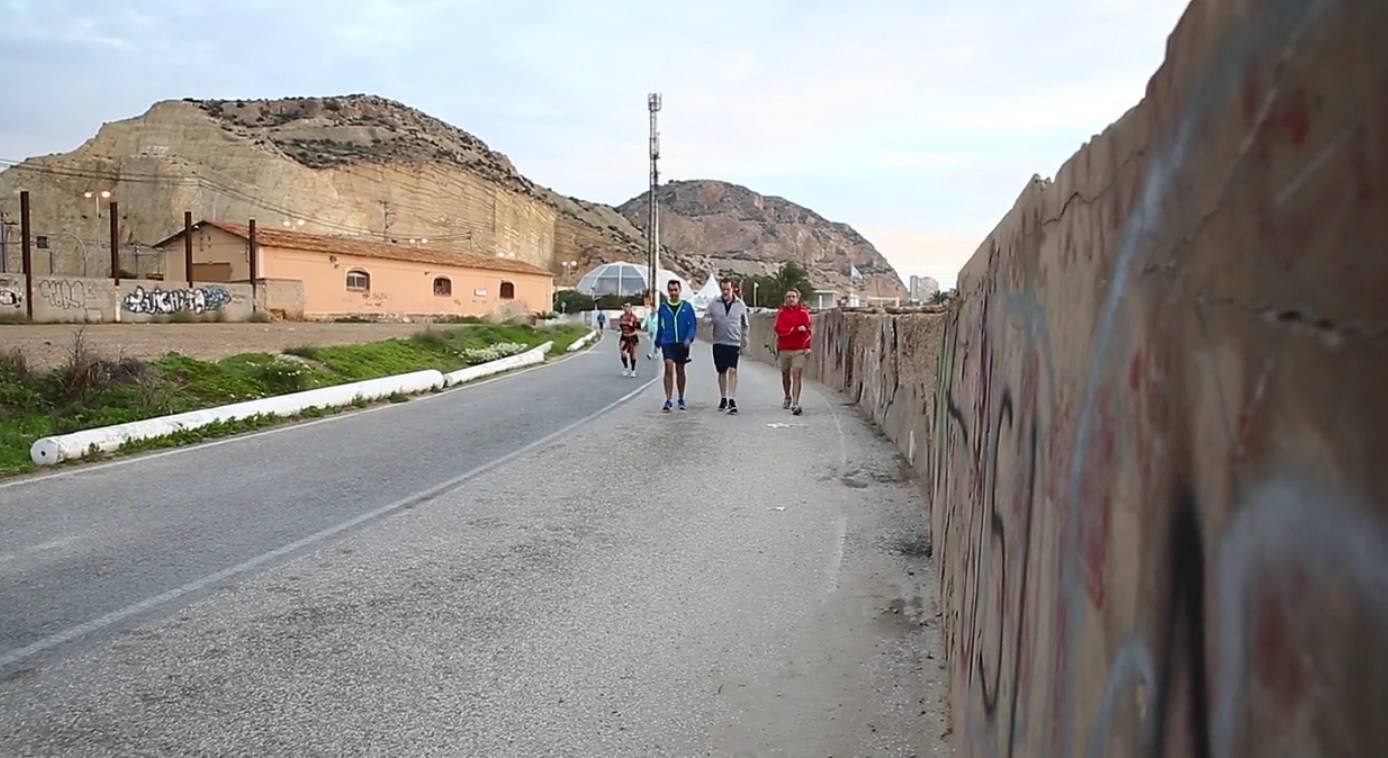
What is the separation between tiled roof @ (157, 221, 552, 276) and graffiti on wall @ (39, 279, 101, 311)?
13.5 m

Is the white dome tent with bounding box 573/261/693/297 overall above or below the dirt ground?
above

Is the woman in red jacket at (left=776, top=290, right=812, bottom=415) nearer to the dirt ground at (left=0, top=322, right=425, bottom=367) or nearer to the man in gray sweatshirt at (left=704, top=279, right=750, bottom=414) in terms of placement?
the man in gray sweatshirt at (left=704, top=279, right=750, bottom=414)

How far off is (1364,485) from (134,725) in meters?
4.12

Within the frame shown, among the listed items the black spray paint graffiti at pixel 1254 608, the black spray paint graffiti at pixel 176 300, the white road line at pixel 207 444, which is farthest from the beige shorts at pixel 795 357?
the black spray paint graffiti at pixel 176 300

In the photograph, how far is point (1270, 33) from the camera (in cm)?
123

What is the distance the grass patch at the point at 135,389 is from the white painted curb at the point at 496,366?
1.52m

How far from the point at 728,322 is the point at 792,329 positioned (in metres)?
0.97

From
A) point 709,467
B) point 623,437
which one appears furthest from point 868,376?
point 709,467

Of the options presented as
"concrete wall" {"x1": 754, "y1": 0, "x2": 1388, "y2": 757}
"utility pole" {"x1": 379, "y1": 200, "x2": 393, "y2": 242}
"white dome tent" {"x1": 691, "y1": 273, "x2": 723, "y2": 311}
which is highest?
"utility pole" {"x1": 379, "y1": 200, "x2": 393, "y2": 242}

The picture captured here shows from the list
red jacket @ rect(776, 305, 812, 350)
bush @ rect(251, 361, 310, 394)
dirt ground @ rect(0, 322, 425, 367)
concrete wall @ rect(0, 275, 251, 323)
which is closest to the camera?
red jacket @ rect(776, 305, 812, 350)

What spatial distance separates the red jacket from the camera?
13641 mm

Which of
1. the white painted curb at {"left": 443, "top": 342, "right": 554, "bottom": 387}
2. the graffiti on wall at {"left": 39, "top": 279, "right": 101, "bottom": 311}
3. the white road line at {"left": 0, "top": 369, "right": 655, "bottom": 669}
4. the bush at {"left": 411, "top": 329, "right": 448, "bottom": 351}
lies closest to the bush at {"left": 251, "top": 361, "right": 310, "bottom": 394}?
the white painted curb at {"left": 443, "top": 342, "right": 554, "bottom": 387}

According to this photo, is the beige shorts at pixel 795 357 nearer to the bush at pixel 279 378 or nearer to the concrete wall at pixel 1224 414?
the bush at pixel 279 378

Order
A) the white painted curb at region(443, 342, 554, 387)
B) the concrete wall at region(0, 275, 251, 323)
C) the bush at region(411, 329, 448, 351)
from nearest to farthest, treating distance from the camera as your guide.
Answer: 1. the white painted curb at region(443, 342, 554, 387)
2. the bush at region(411, 329, 448, 351)
3. the concrete wall at region(0, 275, 251, 323)
